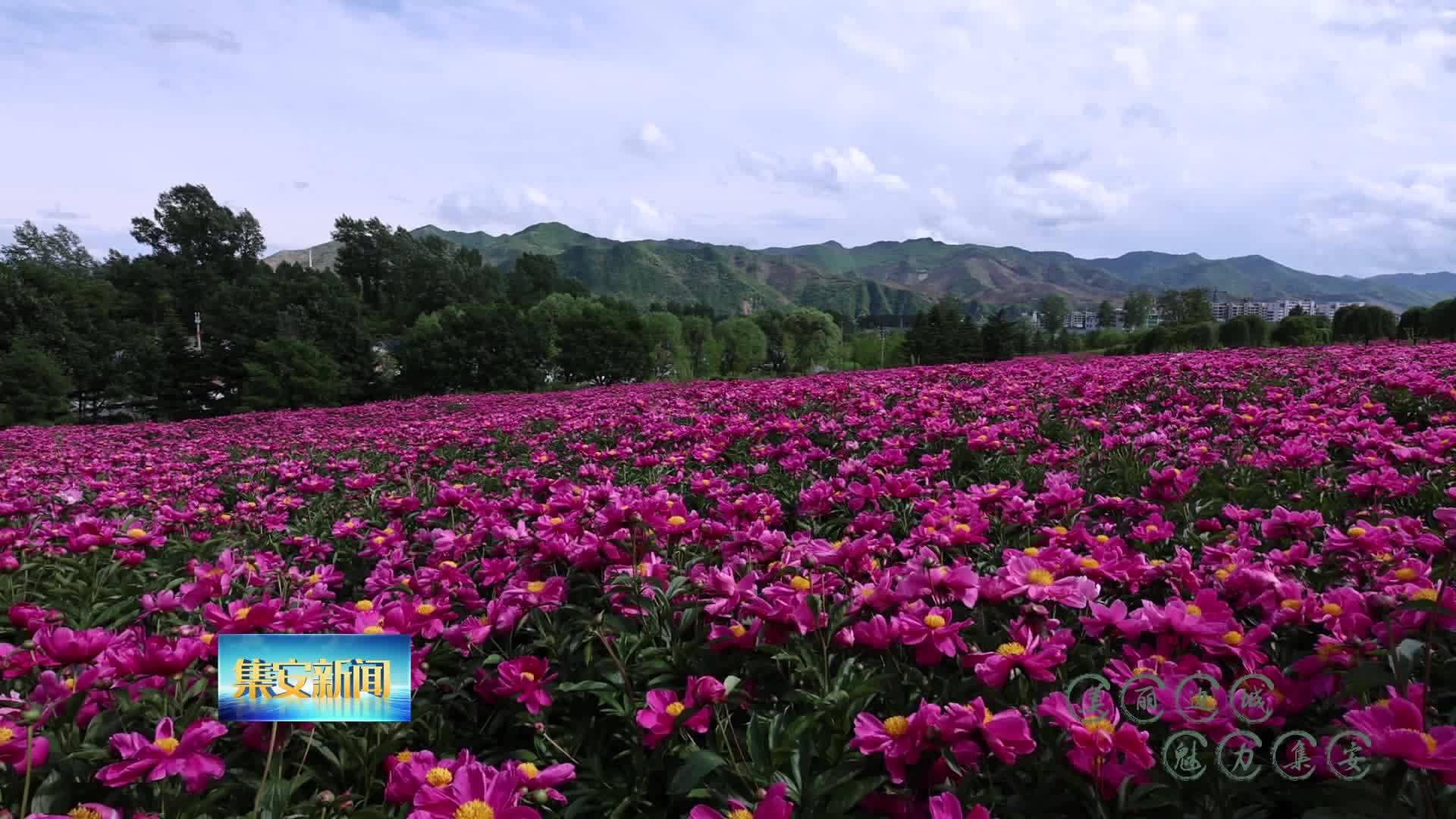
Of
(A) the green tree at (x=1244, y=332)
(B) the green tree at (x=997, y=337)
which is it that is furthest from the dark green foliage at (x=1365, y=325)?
(B) the green tree at (x=997, y=337)

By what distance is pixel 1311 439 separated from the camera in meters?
3.64

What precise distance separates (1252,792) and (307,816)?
1856mm

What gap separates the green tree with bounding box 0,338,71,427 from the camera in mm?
27688

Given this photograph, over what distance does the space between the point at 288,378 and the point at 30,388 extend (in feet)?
29.3

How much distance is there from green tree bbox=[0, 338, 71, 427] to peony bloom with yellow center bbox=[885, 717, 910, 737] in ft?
123

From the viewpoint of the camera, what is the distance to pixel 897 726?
1352mm

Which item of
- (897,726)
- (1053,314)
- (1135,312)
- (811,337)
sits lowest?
(897,726)

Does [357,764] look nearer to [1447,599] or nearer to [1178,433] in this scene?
[1447,599]

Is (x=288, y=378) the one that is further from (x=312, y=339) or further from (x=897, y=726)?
(x=897, y=726)

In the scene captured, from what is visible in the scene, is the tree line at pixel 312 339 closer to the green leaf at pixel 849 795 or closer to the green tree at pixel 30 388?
the green tree at pixel 30 388

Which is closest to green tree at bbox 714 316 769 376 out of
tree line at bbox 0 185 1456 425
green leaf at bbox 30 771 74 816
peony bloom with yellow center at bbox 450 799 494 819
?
tree line at bbox 0 185 1456 425

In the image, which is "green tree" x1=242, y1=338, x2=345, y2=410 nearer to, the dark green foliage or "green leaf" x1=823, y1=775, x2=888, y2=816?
"green leaf" x1=823, y1=775, x2=888, y2=816

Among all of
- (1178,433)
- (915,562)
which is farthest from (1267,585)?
(1178,433)

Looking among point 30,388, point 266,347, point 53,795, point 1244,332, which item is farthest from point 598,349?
point 53,795
